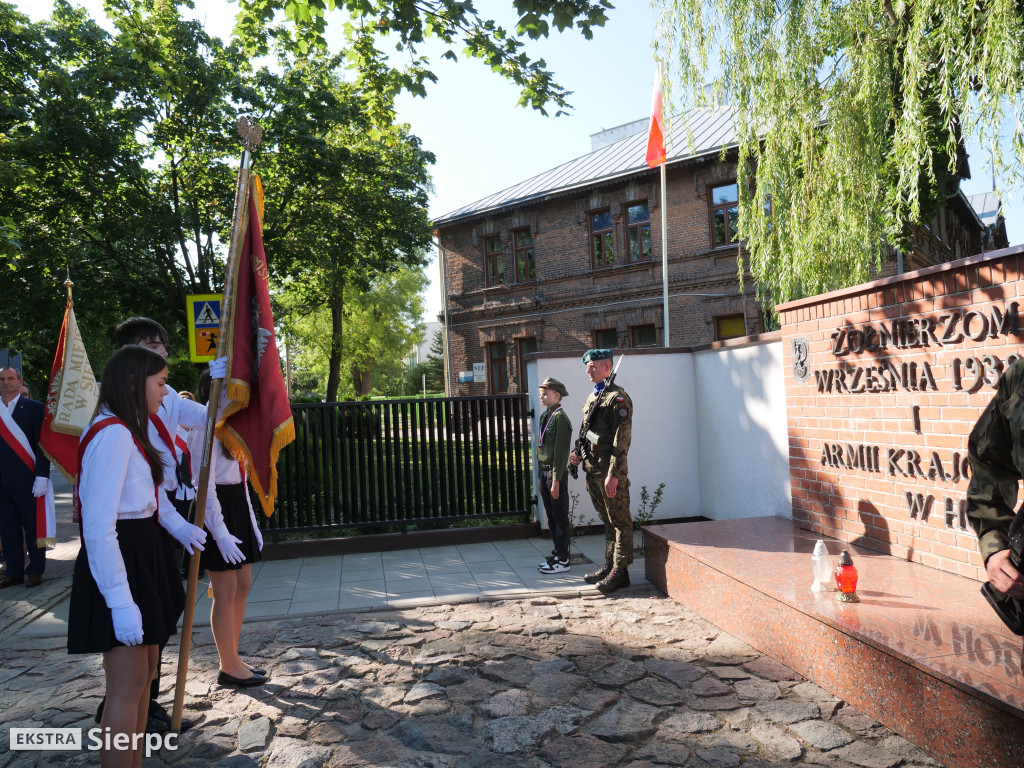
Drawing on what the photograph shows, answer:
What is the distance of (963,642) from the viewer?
339cm

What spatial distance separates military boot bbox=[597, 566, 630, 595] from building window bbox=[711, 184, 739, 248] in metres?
15.2

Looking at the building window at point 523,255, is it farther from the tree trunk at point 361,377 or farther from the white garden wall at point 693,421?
the white garden wall at point 693,421

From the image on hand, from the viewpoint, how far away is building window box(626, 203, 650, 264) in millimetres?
21328

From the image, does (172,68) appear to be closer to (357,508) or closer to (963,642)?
(357,508)

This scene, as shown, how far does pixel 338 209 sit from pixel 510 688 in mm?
14181

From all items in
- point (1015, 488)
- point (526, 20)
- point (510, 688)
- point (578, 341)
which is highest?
point (526, 20)

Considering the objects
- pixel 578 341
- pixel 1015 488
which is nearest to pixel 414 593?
pixel 1015 488

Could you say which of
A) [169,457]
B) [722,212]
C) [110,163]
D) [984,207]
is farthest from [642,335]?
[984,207]

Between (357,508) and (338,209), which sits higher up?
(338,209)

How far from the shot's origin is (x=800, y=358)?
626 cm

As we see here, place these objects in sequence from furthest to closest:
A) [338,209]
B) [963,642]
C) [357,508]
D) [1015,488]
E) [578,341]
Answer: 1. [578,341]
2. [338,209]
3. [357,508]
4. [963,642]
5. [1015,488]

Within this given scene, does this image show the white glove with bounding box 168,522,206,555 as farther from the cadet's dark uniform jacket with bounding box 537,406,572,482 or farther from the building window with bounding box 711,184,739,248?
the building window with bounding box 711,184,739,248

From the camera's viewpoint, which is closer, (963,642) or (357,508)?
(963,642)

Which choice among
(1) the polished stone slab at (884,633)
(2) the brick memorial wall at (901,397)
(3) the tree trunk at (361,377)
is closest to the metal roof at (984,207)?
(3) the tree trunk at (361,377)
